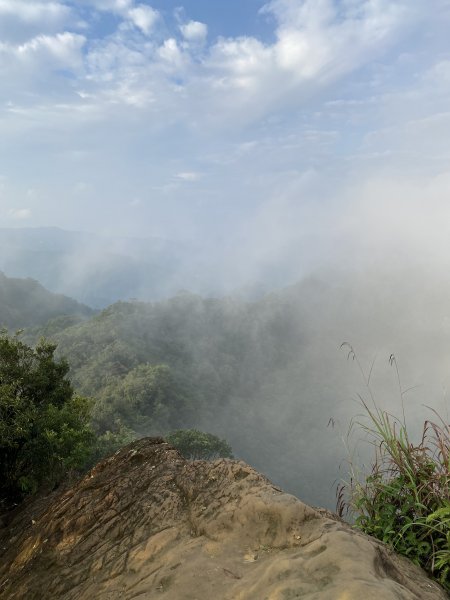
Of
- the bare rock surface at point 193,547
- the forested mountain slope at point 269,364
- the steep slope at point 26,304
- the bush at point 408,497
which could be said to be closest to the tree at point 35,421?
the bare rock surface at point 193,547

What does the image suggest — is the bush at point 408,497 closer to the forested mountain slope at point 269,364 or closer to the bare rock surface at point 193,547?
the bare rock surface at point 193,547

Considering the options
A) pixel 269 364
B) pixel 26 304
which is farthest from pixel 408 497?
pixel 26 304

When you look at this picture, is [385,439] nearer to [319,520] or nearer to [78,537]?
[319,520]

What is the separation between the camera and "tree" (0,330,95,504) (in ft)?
38.0

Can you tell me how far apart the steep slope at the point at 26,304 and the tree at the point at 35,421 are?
115628mm

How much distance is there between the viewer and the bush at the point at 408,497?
9.80ft

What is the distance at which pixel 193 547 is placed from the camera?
3.13 meters

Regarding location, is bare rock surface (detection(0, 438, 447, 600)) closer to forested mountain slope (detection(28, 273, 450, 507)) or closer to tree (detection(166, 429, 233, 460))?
tree (detection(166, 429, 233, 460))

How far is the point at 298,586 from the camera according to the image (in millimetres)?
2402

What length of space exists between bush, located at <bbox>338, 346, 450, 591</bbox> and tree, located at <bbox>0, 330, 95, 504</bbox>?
29.8 ft

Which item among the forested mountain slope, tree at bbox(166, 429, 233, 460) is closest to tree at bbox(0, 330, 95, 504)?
tree at bbox(166, 429, 233, 460)

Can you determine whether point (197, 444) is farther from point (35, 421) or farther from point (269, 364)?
point (269, 364)

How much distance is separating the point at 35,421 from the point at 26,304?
472 ft

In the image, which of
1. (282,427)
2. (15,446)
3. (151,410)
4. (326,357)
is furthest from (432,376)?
(15,446)
